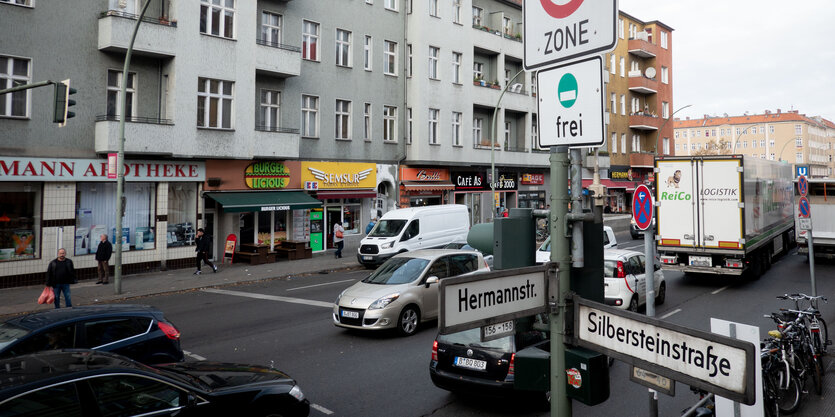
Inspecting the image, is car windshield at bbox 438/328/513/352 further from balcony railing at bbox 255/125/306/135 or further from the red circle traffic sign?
balcony railing at bbox 255/125/306/135

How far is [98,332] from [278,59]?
1896 cm

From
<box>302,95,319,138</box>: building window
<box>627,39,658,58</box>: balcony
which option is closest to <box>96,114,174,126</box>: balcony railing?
<box>302,95,319,138</box>: building window

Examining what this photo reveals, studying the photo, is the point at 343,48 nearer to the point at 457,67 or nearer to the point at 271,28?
the point at 271,28

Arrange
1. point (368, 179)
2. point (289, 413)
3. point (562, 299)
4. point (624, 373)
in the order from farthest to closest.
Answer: point (368, 179), point (624, 373), point (289, 413), point (562, 299)

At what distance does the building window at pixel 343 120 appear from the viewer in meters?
28.5

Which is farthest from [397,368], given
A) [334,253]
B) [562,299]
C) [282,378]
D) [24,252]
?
[334,253]

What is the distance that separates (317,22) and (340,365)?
71.3 feet

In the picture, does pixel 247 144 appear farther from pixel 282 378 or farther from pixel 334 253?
pixel 282 378

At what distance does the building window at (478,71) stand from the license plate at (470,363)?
1197 inches

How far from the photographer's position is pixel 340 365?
9.23 m

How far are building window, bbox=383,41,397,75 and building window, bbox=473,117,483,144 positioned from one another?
7.62 metres

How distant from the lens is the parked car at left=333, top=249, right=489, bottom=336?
35.9ft

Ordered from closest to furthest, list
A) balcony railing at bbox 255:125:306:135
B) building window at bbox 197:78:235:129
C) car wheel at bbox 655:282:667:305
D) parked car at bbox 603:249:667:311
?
parked car at bbox 603:249:667:311 < car wheel at bbox 655:282:667:305 < building window at bbox 197:78:235:129 < balcony railing at bbox 255:125:306:135

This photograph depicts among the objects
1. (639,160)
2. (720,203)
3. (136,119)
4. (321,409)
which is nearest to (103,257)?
(136,119)
